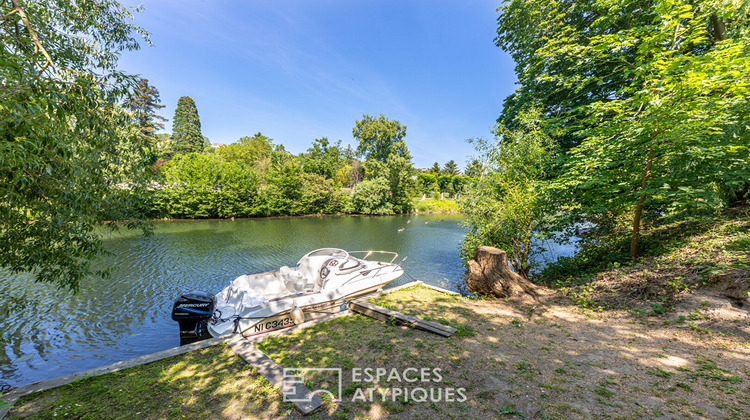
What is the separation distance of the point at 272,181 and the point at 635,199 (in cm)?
3485

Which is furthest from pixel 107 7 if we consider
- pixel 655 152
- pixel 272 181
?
pixel 272 181

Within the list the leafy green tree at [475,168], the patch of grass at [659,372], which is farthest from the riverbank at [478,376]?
the leafy green tree at [475,168]

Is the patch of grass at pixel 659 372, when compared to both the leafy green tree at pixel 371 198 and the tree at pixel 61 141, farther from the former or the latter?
the leafy green tree at pixel 371 198

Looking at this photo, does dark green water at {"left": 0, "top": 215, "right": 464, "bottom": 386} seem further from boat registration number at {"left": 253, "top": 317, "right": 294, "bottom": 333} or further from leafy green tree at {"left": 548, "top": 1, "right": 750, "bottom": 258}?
leafy green tree at {"left": 548, "top": 1, "right": 750, "bottom": 258}

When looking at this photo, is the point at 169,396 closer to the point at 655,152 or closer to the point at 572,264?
the point at 655,152

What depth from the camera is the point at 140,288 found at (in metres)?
10.1

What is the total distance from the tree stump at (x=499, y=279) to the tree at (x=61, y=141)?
782cm

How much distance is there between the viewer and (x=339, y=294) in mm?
7703

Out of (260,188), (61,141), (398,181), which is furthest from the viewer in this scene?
(398,181)

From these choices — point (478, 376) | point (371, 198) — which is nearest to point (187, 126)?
point (371, 198)

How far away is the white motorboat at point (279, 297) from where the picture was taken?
624 centimetres

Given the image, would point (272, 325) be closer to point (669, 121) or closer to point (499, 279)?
point (499, 279)

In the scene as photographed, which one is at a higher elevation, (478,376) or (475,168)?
(475,168)

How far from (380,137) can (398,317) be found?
47.6 m
